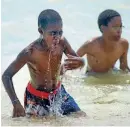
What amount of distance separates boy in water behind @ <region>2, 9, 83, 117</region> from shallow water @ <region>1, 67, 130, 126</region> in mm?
233

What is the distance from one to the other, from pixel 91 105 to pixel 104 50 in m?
2.08

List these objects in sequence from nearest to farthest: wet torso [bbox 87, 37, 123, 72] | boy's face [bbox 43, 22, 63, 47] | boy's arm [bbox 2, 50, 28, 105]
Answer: boy's arm [bbox 2, 50, 28, 105] < boy's face [bbox 43, 22, 63, 47] < wet torso [bbox 87, 37, 123, 72]

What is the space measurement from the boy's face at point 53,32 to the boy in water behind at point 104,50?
2482mm

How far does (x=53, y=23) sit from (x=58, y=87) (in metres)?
0.72

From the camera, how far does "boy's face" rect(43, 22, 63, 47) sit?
4805mm

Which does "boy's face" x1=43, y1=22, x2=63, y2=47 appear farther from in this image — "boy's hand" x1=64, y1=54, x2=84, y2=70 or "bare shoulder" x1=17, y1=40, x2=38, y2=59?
"boy's hand" x1=64, y1=54, x2=84, y2=70

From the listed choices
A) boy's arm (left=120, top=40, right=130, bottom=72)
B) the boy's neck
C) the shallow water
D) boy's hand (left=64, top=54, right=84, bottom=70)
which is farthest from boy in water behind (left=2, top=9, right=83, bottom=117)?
boy's arm (left=120, top=40, right=130, bottom=72)

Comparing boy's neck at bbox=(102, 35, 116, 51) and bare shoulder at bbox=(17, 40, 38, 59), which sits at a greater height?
bare shoulder at bbox=(17, 40, 38, 59)

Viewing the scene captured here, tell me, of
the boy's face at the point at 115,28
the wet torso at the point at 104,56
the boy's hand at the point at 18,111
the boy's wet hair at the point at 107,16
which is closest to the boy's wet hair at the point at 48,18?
the boy's hand at the point at 18,111

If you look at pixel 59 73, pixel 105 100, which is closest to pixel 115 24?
pixel 105 100

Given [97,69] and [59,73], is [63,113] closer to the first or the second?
[59,73]

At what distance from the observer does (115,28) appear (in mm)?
7023

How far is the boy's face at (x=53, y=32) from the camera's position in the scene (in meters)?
4.80

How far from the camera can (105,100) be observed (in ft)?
19.1
